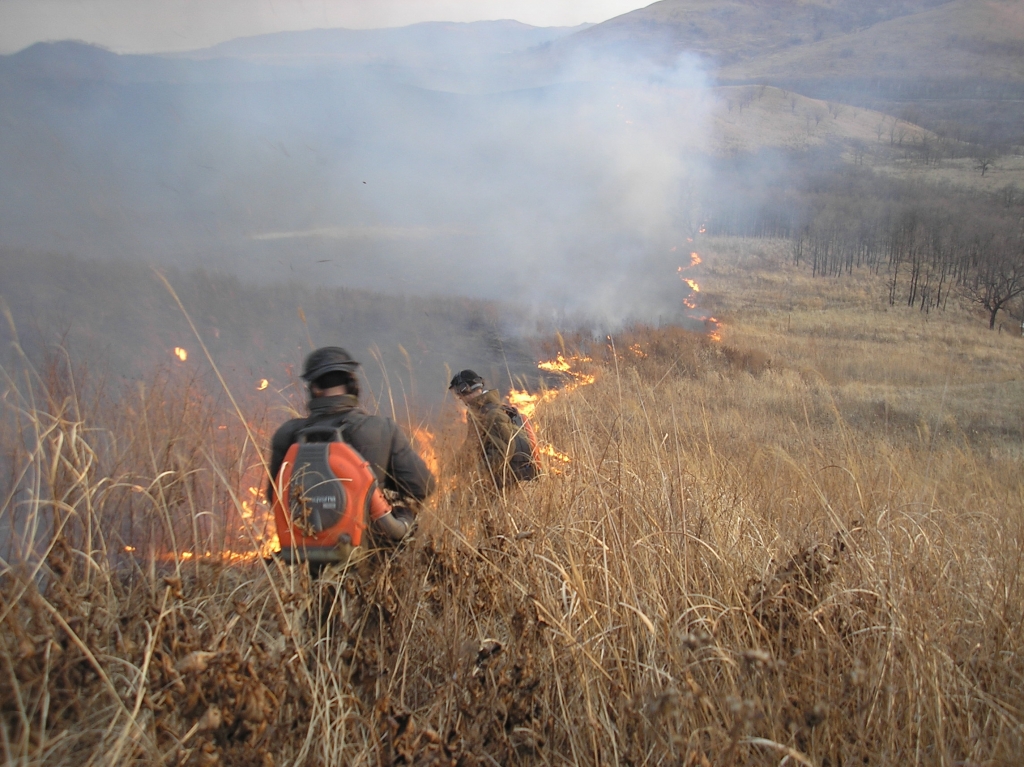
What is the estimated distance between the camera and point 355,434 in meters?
2.34

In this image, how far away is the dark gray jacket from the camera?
2352 mm

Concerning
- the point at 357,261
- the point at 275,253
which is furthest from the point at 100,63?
the point at 357,261

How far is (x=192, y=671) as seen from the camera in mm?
1340

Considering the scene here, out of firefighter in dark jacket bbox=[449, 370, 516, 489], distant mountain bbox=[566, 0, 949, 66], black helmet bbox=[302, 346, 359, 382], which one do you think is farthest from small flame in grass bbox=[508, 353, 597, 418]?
distant mountain bbox=[566, 0, 949, 66]

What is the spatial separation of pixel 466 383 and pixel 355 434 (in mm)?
1603

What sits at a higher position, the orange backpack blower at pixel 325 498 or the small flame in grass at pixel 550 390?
the orange backpack blower at pixel 325 498

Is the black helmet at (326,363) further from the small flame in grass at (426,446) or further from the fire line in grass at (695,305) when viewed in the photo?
the fire line in grass at (695,305)

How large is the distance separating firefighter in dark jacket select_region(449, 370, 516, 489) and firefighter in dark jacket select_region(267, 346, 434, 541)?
694 millimetres

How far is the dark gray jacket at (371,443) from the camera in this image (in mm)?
2352

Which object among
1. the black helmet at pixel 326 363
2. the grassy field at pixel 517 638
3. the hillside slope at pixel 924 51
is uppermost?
the hillside slope at pixel 924 51

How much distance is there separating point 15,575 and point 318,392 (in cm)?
118

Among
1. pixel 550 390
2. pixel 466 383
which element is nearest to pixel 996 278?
pixel 550 390

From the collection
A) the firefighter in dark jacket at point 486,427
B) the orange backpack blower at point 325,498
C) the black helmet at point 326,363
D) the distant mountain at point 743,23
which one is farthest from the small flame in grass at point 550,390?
the distant mountain at point 743,23

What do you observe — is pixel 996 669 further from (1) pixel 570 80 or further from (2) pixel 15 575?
(1) pixel 570 80
